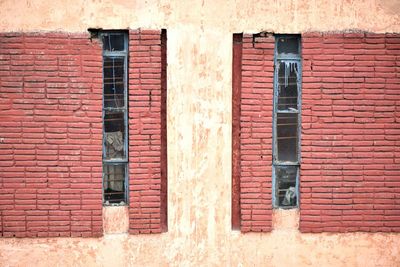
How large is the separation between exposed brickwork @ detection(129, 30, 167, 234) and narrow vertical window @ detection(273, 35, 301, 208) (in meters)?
1.25

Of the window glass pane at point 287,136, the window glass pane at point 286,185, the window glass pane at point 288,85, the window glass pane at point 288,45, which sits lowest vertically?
the window glass pane at point 286,185

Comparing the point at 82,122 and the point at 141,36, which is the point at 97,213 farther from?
the point at 141,36

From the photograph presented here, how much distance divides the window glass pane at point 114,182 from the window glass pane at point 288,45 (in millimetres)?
2149

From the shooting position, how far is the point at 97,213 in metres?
6.09

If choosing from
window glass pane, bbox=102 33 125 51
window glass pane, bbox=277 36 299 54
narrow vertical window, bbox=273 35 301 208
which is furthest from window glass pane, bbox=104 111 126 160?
window glass pane, bbox=277 36 299 54

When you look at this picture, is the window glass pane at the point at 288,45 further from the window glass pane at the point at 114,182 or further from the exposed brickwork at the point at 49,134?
the window glass pane at the point at 114,182

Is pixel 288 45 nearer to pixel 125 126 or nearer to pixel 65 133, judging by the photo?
pixel 125 126

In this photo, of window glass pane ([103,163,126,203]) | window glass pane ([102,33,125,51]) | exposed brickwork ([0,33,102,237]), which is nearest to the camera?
exposed brickwork ([0,33,102,237])

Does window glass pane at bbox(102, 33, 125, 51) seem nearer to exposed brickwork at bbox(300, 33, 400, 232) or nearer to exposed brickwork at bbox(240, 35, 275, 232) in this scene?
exposed brickwork at bbox(240, 35, 275, 232)

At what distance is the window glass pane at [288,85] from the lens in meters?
6.17

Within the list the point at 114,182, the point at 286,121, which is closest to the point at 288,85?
the point at 286,121

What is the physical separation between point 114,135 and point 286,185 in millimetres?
1977

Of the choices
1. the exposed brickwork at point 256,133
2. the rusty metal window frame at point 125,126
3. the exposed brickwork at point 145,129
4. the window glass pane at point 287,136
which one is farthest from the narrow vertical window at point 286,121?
the rusty metal window frame at point 125,126

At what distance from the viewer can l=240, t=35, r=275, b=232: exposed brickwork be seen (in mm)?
6062
